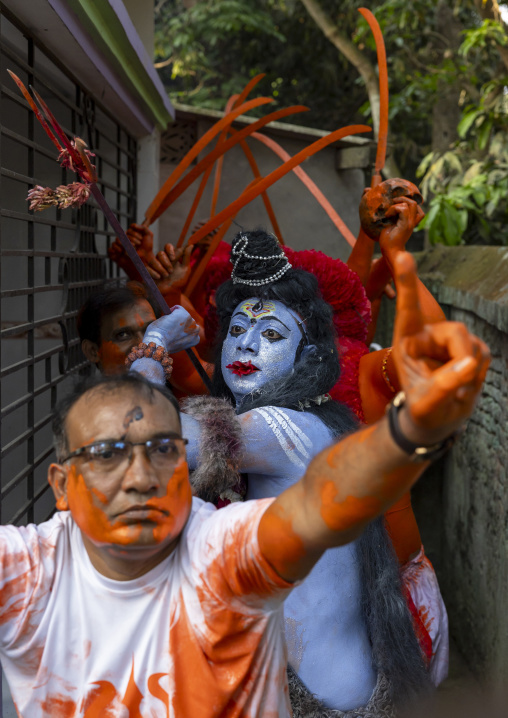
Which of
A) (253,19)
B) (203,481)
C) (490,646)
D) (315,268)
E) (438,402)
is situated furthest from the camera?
(253,19)

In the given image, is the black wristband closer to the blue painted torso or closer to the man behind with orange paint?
the man behind with orange paint

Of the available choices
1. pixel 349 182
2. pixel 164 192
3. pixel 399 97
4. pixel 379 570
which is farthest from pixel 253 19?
pixel 379 570

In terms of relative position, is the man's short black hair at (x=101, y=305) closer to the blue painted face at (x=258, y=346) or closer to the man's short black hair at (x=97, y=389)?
the blue painted face at (x=258, y=346)

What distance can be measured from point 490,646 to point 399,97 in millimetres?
6521

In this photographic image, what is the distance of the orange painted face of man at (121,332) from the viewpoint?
2709 millimetres

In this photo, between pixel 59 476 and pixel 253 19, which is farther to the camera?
pixel 253 19

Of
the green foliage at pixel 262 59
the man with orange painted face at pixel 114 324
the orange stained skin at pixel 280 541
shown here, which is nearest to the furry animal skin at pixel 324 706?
the orange stained skin at pixel 280 541

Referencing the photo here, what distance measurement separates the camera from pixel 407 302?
1.06 m

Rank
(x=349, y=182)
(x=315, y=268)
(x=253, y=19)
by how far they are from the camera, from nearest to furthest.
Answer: (x=315, y=268), (x=349, y=182), (x=253, y=19)

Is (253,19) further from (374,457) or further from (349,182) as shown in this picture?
(374,457)

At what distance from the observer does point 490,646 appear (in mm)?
3779

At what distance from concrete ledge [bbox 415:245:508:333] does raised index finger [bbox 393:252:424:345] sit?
101 inches

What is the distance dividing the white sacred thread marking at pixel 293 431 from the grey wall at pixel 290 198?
12.7 feet

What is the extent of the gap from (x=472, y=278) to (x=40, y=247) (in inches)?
113
